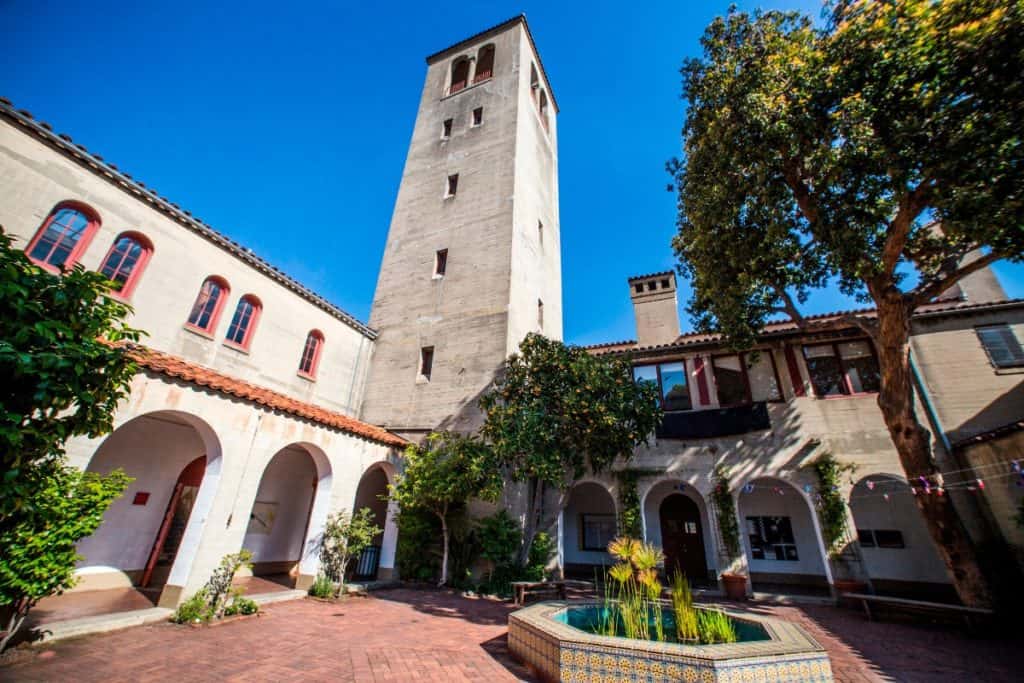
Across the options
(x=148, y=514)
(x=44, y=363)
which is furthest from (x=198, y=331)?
(x=44, y=363)

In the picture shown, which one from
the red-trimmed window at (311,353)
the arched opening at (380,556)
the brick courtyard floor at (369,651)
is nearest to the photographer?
the brick courtyard floor at (369,651)

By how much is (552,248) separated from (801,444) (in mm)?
13574

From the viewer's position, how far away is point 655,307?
17875mm

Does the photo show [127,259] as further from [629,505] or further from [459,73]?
[459,73]

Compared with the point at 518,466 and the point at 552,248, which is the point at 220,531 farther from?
the point at 552,248

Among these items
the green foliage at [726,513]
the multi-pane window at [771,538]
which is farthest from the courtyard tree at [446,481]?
the multi-pane window at [771,538]

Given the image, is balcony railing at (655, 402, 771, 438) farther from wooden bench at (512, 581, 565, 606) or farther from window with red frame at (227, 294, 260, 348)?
window with red frame at (227, 294, 260, 348)

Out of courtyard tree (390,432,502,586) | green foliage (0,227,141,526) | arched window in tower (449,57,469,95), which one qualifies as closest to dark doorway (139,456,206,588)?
courtyard tree (390,432,502,586)

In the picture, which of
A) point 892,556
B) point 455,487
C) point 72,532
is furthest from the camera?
point 892,556

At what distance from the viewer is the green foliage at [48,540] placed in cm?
511

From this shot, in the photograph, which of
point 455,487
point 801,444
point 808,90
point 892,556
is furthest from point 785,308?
point 455,487

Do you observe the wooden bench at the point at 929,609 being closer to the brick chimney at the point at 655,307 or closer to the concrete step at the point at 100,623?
the brick chimney at the point at 655,307

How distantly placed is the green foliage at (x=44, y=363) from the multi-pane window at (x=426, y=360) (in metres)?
11.4

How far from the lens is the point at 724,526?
12.5m
